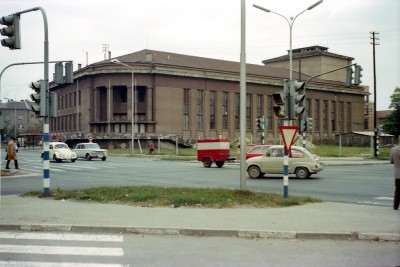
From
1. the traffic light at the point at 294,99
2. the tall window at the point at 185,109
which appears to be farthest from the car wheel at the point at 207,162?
the tall window at the point at 185,109

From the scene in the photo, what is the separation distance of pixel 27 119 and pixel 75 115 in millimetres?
70536

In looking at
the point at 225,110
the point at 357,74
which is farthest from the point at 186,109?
the point at 357,74

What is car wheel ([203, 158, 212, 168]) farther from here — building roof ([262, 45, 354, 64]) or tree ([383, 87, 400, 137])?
building roof ([262, 45, 354, 64])

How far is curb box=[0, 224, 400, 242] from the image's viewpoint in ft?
28.6

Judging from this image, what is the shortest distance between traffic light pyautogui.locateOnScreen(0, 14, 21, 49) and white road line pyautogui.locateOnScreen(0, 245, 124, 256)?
23.6 feet

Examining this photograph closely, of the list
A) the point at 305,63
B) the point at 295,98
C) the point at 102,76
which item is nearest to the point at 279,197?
the point at 295,98

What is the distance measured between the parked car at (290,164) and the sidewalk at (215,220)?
10.7m

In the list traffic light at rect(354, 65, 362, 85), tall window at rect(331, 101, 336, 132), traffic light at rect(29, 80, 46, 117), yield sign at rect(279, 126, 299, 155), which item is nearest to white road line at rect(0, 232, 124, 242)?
traffic light at rect(29, 80, 46, 117)

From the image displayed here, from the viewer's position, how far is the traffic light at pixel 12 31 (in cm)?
1334

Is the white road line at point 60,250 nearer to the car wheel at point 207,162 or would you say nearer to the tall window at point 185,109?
the car wheel at point 207,162

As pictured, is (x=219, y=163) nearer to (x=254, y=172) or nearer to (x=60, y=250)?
(x=254, y=172)

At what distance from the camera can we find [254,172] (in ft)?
78.1

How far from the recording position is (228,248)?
7898mm

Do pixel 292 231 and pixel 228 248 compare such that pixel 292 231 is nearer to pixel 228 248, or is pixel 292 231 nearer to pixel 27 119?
pixel 228 248
